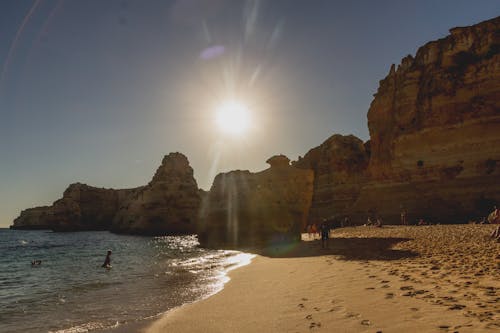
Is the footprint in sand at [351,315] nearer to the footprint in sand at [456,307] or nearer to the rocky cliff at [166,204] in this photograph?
the footprint in sand at [456,307]

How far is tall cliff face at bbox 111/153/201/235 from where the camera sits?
76.8 meters

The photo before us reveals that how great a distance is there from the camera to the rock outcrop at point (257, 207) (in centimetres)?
3556

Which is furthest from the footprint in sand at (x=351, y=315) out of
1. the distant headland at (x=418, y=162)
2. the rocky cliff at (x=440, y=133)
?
the rocky cliff at (x=440, y=133)

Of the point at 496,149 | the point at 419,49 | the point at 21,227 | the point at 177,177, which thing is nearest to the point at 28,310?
the point at 496,149

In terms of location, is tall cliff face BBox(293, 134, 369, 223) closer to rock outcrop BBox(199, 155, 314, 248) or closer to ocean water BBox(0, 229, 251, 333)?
rock outcrop BBox(199, 155, 314, 248)

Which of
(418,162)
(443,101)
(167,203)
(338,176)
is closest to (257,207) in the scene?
(418,162)

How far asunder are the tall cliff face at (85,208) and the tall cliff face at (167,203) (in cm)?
2237

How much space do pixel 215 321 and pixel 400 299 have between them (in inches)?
175

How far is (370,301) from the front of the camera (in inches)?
299

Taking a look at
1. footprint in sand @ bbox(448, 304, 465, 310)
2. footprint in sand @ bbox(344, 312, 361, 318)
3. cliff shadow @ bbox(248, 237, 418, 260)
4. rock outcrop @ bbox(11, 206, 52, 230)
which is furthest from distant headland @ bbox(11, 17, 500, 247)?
rock outcrop @ bbox(11, 206, 52, 230)

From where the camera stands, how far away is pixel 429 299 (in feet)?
22.6

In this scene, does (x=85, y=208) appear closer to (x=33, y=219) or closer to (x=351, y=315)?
(x=33, y=219)

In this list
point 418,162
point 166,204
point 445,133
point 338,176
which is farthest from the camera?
point 166,204

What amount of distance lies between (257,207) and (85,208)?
10539 centimetres
